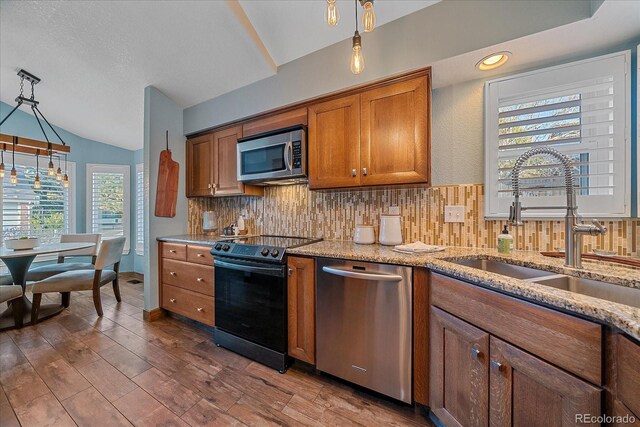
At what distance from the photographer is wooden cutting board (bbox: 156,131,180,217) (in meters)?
2.64

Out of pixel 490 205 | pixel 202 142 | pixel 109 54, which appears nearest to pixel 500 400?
pixel 490 205

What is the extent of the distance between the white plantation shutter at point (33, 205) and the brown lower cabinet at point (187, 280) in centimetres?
261

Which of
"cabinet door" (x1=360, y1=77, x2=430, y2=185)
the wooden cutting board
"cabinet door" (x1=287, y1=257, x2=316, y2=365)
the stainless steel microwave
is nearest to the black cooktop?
"cabinet door" (x1=287, y1=257, x2=316, y2=365)

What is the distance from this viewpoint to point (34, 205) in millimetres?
3570

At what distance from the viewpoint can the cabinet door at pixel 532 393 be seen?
732mm

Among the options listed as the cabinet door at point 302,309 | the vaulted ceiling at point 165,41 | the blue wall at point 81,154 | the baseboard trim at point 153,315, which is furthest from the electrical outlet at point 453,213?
the blue wall at point 81,154

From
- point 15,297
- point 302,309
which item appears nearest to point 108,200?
point 15,297

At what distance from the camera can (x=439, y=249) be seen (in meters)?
1.62

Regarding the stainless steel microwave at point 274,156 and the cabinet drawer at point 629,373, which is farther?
the stainless steel microwave at point 274,156

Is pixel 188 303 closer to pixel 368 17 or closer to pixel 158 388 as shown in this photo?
pixel 158 388

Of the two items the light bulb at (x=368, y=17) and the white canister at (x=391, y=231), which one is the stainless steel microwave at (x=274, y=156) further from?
the light bulb at (x=368, y=17)

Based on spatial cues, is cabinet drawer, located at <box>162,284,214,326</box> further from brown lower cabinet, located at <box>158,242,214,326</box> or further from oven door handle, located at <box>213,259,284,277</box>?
oven door handle, located at <box>213,259,284,277</box>

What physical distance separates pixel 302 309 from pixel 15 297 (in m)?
2.68

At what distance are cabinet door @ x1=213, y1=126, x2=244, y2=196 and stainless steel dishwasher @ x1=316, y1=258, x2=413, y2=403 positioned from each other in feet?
4.77
